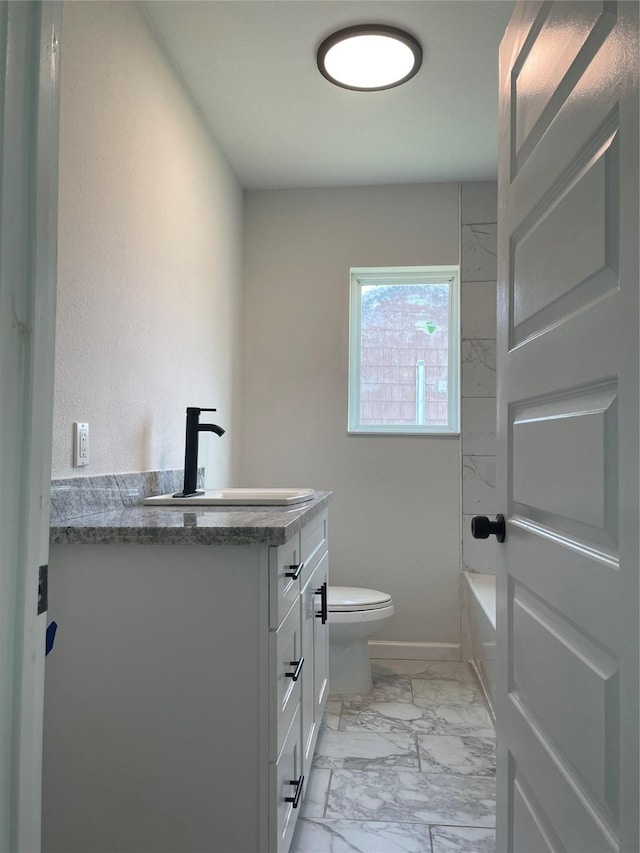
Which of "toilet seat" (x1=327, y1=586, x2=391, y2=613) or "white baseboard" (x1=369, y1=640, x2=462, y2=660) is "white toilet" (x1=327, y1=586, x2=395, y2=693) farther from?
"white baseboard" (x1=369, y1=640, x2=462, y2=660)

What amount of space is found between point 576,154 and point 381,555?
267 cm

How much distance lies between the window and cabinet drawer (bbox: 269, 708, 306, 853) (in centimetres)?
196

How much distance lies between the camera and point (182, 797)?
141cm

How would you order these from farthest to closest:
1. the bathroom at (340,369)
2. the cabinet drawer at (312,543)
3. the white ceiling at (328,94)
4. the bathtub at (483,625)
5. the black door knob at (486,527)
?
the bathroom at (340,369) < the bathtub at (483,625) < the white ceiling at (328,94) < the cabinet drawer at (312,543) < the black door knob at (486,527)

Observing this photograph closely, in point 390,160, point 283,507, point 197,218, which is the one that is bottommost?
point 283,507

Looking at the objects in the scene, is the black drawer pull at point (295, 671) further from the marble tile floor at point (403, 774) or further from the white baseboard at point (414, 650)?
the white baseboard at point (414, 650)

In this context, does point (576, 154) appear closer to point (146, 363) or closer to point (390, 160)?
point (146, 363)

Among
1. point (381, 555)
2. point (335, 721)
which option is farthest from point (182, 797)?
point (381, 555)

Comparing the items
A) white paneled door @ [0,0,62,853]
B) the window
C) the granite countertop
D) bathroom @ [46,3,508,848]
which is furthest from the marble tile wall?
white paneled door @ [0,0,62,853]

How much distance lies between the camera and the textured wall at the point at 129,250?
170 cm

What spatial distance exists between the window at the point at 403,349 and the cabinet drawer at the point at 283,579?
1822 mm

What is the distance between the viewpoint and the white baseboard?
329 centimetres

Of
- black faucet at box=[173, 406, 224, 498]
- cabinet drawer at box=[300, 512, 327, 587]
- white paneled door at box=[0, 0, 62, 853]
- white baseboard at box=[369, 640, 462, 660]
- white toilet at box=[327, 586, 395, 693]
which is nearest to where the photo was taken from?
white paneled door at box=[0, 0, 62, 853]

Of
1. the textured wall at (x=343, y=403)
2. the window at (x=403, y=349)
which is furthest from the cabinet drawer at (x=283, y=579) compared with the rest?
the window at (x=403, y=349)
